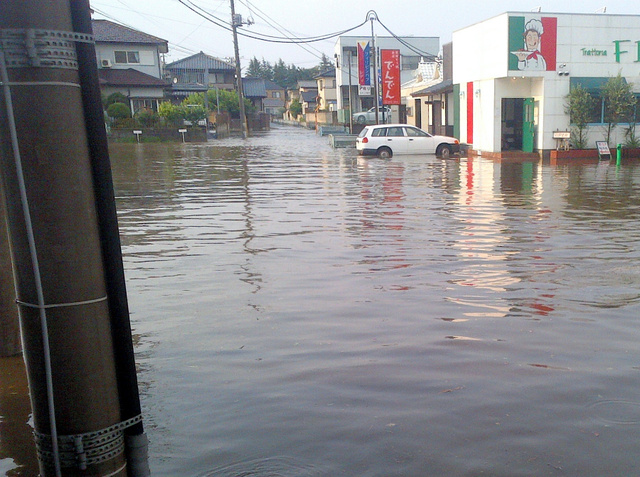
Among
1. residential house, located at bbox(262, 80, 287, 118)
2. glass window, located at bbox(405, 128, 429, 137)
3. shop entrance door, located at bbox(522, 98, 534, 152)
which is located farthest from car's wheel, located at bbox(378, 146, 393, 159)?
residential house, located at bbox(262, 80, 287, 118)

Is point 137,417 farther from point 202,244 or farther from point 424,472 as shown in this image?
point 202,244

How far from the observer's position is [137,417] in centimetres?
274

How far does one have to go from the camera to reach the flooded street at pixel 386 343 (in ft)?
12.4

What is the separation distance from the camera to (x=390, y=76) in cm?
3766

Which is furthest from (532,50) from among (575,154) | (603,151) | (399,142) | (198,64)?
(198,64)

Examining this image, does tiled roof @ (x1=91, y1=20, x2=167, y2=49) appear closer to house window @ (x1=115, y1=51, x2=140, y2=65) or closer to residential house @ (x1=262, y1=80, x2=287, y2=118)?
house window @ (x1=115, y1=51, x2=140, y2=65)

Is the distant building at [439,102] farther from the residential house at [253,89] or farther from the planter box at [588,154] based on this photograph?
→ the residential house at [253,89]

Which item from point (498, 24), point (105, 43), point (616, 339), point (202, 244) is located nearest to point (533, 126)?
point (498, 24)

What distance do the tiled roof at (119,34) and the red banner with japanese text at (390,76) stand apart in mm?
23471

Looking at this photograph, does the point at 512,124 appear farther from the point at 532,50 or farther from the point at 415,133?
the point at 415,133

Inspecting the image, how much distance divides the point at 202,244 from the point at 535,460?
6926mm

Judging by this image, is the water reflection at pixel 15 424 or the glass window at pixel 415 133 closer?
the water reflection at pixel 15 424

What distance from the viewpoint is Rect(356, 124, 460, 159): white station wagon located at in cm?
2781

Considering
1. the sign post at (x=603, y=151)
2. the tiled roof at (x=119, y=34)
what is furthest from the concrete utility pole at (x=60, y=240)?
the tiled roof at (x=119, y=34)
